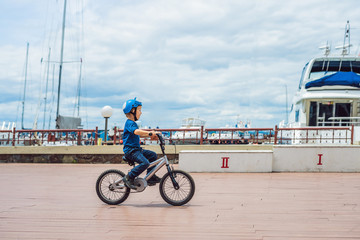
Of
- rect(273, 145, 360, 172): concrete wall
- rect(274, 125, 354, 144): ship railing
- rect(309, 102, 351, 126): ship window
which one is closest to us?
rect(273, 145, 360, 172): concrete wall

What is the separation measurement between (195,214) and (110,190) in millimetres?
1615

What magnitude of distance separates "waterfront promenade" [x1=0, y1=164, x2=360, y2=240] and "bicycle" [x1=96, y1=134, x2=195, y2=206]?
161 mm

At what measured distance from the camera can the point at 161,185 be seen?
6.13m

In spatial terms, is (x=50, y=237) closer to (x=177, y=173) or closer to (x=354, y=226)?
(x=177, y=173)

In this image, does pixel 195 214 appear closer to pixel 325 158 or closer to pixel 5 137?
pixel 325 158

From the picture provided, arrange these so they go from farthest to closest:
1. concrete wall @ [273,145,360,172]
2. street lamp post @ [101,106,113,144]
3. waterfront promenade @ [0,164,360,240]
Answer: street lamp post @ [101,106,113,144]
concrete wall @ [273,145,360,172]
waterfront promenade @ [0,164,360,240]

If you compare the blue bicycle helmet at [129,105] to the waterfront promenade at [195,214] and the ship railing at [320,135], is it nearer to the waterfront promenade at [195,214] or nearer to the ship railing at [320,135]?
the waterfront promenade at [195,214]

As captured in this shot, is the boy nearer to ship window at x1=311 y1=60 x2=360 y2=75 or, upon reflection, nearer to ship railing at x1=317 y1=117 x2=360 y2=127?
ship railing at x1=317 y1=117 x2=360 y2=127

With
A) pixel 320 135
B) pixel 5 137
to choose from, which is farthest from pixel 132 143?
pixel 5 137

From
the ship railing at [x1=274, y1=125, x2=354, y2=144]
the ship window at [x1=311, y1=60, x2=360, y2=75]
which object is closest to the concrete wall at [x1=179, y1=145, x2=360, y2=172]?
the ship railing at [x1=274, y1=125, x2=354, y2=144]

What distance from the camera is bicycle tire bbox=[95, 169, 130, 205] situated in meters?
6.25

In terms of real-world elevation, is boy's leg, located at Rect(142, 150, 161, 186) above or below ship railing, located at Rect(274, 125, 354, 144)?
below

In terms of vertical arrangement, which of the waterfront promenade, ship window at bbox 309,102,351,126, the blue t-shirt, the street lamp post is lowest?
the waterfront promenade

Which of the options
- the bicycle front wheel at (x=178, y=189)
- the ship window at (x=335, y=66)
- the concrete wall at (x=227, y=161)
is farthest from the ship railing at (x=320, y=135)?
the bicycle front wheel at (x=178, y=189)
